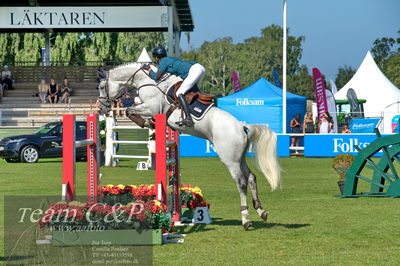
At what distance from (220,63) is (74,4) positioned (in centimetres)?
5946

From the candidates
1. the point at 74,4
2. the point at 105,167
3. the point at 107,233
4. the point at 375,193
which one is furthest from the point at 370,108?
the point at 107,233

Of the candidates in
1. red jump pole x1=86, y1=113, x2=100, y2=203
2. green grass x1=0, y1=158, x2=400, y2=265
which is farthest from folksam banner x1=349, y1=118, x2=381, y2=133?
red jump pole x1=86, y1=113, x2=100, y2=203

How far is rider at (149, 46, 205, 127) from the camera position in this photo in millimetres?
10453

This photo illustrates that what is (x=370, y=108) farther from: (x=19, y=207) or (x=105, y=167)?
(x=19, y=207)

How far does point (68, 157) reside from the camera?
30.8 feet

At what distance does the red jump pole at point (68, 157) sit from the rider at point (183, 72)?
1684 mm

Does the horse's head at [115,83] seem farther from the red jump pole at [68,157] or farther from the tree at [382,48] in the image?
the tree at [382,48]

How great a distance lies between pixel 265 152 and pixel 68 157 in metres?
2.91

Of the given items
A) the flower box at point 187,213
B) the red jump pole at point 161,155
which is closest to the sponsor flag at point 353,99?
the flower box at point 187,213

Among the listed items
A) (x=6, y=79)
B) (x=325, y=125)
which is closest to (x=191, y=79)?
(x=325, y=125)

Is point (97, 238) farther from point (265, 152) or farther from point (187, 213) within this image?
point (265, 152)

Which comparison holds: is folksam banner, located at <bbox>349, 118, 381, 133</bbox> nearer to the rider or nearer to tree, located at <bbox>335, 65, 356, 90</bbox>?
the rider

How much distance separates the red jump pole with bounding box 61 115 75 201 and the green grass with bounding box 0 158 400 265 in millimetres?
1257

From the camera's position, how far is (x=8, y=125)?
128ft
